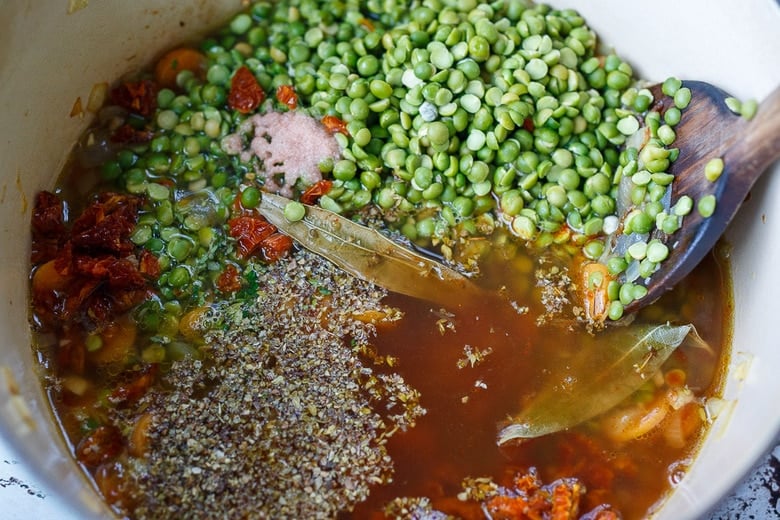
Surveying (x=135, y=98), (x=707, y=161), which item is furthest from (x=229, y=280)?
(x=707, y=161)

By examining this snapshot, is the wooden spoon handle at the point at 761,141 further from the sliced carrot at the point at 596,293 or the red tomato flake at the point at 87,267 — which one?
the red tomato flake at the point at 87,267

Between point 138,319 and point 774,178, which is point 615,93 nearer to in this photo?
point 774,178

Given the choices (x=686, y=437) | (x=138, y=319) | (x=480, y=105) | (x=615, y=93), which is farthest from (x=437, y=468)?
(x=615, y=93)

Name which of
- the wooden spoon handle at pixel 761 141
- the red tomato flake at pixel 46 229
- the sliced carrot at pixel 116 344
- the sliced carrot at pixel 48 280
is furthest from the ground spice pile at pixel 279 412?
the wooden spoon handle at pixel 761 141

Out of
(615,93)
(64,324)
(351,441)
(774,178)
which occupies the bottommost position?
(64,324)

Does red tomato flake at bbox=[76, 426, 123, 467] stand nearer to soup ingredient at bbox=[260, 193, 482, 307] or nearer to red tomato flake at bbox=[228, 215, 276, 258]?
red tomato flake at bbox=[228, 215, 276, 258]

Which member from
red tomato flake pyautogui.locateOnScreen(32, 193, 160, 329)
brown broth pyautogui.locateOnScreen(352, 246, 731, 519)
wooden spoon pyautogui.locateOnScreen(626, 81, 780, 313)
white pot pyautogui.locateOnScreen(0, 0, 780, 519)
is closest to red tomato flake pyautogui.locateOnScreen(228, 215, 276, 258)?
red tomato flake pyautogui.locateOnScreen(32, 193, 160, 329)
